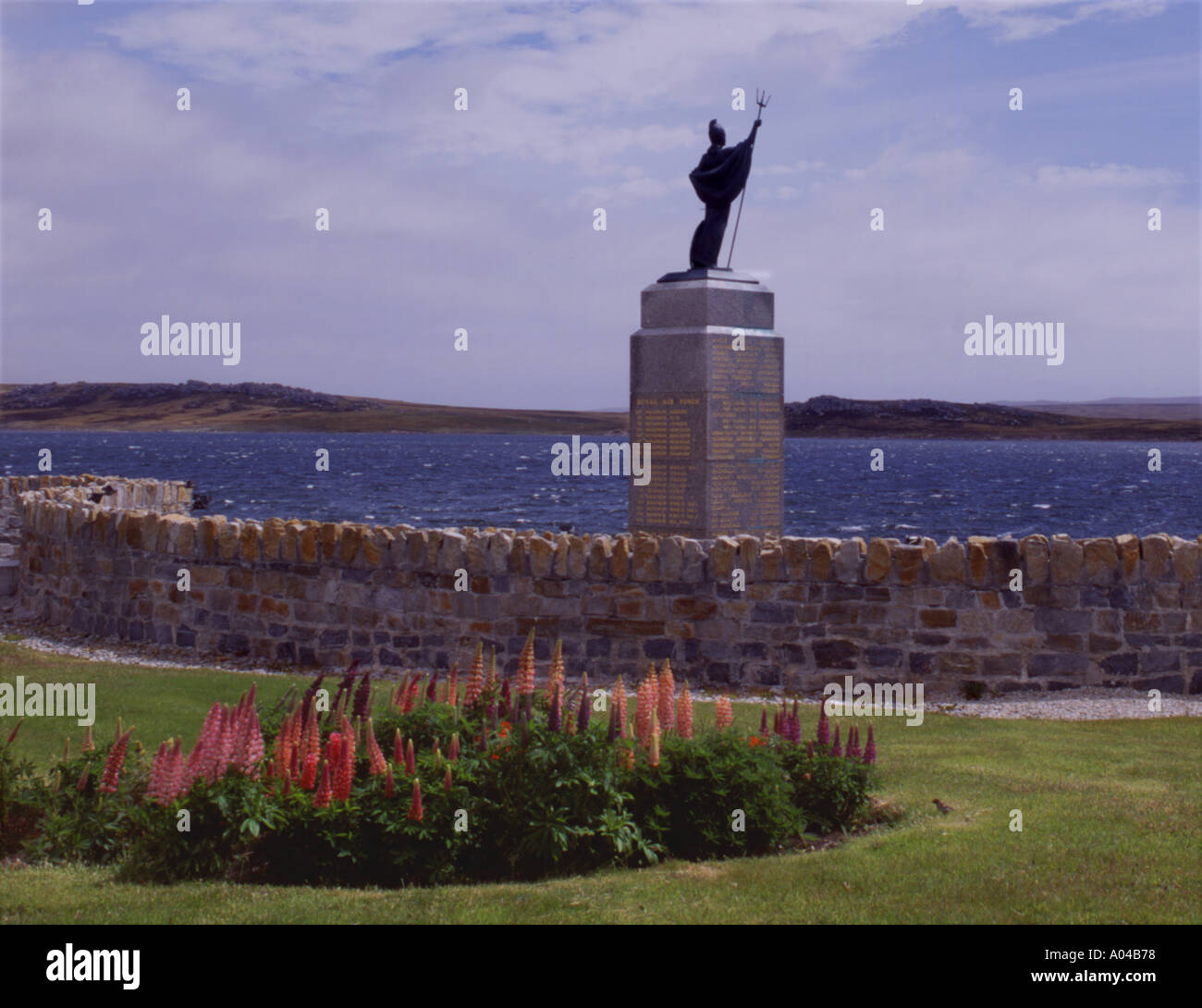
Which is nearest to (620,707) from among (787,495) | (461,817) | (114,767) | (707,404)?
(461,817)

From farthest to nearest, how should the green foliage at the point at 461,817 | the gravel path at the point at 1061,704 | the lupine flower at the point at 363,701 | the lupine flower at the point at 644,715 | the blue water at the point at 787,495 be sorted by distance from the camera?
the blue water at the point at 787,495, the gravel path at the point at 1061,704, the lupine flower at the point at 363,701, the lupine flower at the point at 644,715, the green foliage at the point at 461,817

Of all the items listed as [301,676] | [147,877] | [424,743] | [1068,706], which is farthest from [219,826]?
[1068,706]

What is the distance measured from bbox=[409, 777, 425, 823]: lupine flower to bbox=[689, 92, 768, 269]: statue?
10.4 metres

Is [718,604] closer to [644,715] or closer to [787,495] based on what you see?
[644,715]

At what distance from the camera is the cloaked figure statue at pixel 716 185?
15.1 metres

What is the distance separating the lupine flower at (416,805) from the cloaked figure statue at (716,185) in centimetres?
1033

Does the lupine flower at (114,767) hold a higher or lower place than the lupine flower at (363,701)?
lower

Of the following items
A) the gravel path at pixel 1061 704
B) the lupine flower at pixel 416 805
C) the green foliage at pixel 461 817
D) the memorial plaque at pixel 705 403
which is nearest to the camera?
the lupine flower at pixel 416 805

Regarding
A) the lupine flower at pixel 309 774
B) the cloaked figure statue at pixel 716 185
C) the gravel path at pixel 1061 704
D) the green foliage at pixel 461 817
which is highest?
the cloaked figure statue at pixel 716 185

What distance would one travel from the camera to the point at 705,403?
14203mm

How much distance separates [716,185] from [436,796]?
36.0 ft

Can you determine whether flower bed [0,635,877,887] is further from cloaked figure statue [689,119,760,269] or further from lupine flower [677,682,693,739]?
cloaked figure statue [689,119,760,269]

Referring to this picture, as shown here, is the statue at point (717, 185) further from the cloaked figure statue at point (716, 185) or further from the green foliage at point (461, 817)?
the green foliage at point (461, 817)

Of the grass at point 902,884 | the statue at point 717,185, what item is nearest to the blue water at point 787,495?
the statue at point 717,185
